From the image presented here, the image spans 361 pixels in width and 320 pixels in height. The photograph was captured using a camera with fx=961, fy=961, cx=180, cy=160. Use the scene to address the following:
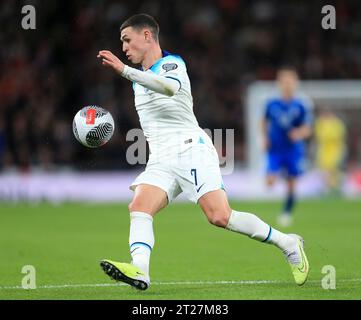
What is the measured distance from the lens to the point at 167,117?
7695 millimetres

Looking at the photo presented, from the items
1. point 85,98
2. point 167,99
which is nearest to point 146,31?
point 167,99

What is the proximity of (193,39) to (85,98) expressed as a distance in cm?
364

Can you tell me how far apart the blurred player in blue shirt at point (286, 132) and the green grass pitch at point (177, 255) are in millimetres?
826

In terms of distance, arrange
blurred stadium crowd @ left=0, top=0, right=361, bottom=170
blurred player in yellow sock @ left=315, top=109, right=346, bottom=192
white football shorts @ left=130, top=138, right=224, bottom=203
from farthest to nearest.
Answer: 1. blurred player in yellow sock @ left=315, top=109, right=346, bottom=192
2. blurred stadium crowd @ left=0, top=0, right=361, bottom=170
3. white football shorts @ left=130, top=138, right=224, bottom=203

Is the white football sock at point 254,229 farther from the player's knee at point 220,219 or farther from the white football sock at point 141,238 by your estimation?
the white football sock at point 141,238

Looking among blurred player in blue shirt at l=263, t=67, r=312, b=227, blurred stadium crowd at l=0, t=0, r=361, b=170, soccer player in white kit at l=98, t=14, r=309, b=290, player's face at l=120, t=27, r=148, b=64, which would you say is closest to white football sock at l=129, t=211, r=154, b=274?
soccer player in white kit at l=98, t=14, r=309, b=290

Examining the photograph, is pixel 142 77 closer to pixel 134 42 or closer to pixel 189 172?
pixel 134 42

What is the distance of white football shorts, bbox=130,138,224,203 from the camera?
7.52m

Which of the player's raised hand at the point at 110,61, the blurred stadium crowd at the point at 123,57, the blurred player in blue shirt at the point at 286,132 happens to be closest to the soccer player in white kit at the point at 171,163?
the player's raised hand at the point at 110,61

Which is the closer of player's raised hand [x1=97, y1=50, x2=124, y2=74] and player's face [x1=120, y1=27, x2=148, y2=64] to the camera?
player's raised hand [x1=97, y1=50, x2=124, y2=74]

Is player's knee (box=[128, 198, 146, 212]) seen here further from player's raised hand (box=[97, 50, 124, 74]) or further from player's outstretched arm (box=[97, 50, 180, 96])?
player's raised hand (box=[97, 50, 124, 74])

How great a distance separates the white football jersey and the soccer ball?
0.30 metres

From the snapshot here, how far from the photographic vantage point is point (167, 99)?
7.64 meters

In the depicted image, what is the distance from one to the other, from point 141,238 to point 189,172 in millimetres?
657
